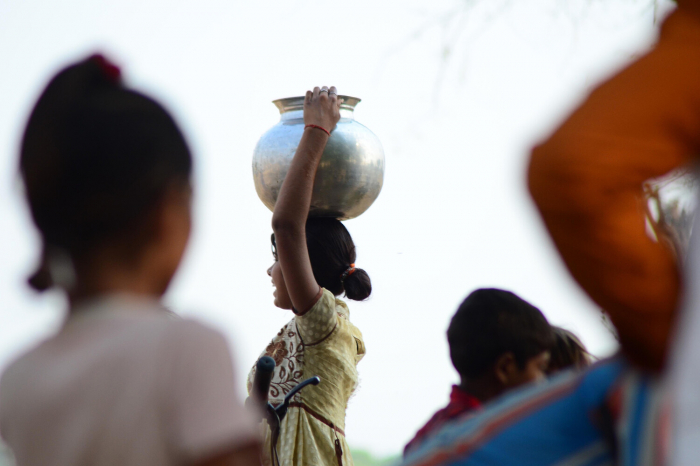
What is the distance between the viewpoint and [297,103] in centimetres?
289

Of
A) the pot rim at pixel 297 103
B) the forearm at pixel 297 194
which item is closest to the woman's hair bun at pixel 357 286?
the forearm at pixel 297 194

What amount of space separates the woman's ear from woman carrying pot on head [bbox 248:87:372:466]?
721 mm

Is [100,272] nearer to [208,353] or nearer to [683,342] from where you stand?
[208,353]

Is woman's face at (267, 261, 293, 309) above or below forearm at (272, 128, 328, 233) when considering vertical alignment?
below

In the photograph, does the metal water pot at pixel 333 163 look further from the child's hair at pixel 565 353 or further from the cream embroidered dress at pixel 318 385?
the child's hair at pixel 565 353

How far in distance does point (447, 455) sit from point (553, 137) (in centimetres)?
46

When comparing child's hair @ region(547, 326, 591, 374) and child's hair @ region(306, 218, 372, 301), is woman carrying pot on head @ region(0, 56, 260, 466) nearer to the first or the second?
child's hair @ region(547, 326, 591, 374)

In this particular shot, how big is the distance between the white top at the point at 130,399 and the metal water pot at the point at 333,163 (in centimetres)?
185

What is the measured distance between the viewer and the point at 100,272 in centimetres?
93

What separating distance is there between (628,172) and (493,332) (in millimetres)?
1286

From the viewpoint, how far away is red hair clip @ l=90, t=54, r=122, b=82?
1003 millimetres

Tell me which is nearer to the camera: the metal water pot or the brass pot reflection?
the brass pot reflection

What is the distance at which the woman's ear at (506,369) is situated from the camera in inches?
77.6

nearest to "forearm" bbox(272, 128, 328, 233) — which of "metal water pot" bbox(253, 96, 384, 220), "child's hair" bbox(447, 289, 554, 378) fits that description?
"metal water pot" bbox(253, 96, 384, 220)
